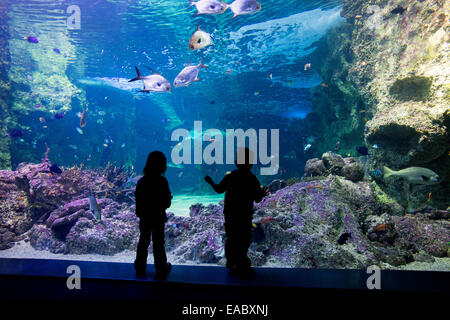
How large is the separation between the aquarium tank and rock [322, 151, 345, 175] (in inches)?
2.6

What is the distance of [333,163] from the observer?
306 inches

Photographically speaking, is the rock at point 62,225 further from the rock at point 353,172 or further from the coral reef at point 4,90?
the coral reef at point 4,90

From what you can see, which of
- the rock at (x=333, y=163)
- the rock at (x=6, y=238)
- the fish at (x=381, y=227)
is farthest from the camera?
the rock at (x=333, y=163)

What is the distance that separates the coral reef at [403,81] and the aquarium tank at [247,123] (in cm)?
4

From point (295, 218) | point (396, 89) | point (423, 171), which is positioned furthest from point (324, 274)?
point (396, 89)

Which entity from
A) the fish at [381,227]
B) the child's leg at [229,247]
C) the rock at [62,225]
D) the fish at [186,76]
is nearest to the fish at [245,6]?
the fish at [186,76]

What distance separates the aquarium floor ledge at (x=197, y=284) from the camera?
6.41 ft

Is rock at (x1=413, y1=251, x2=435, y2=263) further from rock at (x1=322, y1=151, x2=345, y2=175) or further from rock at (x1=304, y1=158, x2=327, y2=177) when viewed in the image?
rock at (x1=304, y1=158, x2=327, y2=177)

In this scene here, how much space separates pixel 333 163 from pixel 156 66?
1666 cm

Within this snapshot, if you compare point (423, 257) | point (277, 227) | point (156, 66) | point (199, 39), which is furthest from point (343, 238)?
point (156, 66)

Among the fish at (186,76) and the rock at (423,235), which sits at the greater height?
the fish at (186,76)

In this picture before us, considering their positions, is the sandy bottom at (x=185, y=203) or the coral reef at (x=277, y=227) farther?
the sandy bottom at (x=185, y=203)

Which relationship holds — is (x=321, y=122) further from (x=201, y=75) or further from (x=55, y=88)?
(x=55, y=88)
